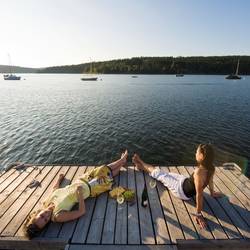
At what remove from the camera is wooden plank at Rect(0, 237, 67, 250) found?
5016 mm

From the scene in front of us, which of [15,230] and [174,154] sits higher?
[15,230]

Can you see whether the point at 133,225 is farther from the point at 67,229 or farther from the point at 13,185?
the point at 13,185

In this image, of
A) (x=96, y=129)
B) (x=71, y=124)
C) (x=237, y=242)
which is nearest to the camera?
(x=237, y=242)

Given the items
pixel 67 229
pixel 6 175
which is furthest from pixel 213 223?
pixel 6 175

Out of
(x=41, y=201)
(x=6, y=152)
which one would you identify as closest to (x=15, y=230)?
(x=41, y=201)

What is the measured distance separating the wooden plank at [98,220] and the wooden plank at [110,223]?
3.9 inches

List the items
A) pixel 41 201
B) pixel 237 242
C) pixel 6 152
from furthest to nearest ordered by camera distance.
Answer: pixel 6 152, pixel 41 201, pixel 237 242

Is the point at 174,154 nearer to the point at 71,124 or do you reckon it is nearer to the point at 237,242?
the point at 237,242

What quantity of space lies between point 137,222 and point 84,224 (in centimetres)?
139

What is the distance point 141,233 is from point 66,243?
1.80 meters

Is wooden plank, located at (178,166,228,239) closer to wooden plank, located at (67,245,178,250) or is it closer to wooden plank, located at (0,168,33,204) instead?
wooden plank, located at (67,245,178,250)

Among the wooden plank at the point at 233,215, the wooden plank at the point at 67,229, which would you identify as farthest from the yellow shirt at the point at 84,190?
the wooden plank at the point at 233,215

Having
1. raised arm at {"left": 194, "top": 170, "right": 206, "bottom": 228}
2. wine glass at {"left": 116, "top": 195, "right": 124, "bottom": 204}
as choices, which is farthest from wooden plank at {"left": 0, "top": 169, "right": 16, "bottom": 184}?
raised arm at {"left": 194, "top": 170, "right": 206, "bottom": 228}

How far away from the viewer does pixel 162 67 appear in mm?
155875
